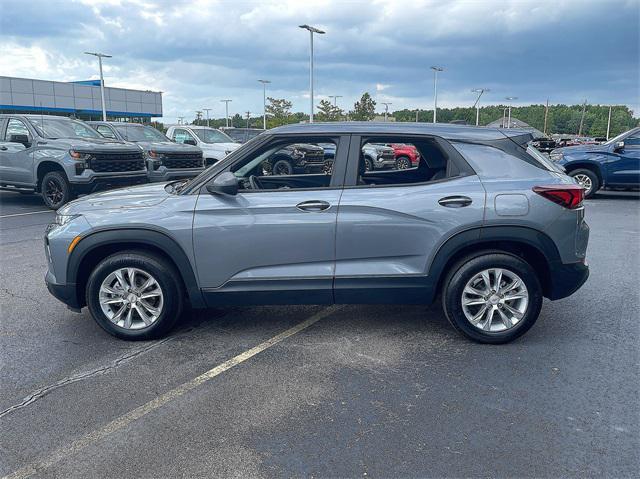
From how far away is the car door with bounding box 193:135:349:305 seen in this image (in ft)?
14.2

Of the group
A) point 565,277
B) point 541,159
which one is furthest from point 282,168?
point 565,277

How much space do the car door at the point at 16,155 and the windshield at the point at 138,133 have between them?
11.0 feet

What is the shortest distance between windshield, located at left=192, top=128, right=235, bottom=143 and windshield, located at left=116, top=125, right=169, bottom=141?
83.0 inches

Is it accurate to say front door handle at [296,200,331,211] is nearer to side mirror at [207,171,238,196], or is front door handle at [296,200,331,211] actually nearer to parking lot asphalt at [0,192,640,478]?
A: side mirror at [207,171,238,196]

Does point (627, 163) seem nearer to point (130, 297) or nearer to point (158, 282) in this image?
point (158, 282)

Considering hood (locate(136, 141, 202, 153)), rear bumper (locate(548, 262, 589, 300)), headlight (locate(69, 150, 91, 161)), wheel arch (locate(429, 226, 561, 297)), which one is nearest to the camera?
wheel arch (locate(429, 226, 561, 297))

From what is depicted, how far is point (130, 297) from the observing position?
14.8 ft

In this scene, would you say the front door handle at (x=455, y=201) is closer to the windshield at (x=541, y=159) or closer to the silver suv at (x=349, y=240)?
the silver suv at (x=349, y=240)

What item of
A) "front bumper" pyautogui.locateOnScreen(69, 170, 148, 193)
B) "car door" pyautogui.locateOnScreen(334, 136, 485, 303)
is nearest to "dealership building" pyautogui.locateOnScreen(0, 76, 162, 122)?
"front bumper" pyautogui.locateOnScreen(69, 170, 148, 193)

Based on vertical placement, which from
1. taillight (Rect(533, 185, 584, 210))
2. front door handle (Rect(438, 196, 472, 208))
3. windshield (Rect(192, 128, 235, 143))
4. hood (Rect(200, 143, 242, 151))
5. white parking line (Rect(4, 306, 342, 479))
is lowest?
white parking line (Rect(4, 306, 342, 479))

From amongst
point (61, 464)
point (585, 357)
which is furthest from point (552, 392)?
point (61, 464)

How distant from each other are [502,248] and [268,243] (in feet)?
6.06

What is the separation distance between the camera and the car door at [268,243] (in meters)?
4.32

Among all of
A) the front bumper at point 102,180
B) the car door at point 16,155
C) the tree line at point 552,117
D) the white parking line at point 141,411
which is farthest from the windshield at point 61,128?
the tree line at point 552,117
